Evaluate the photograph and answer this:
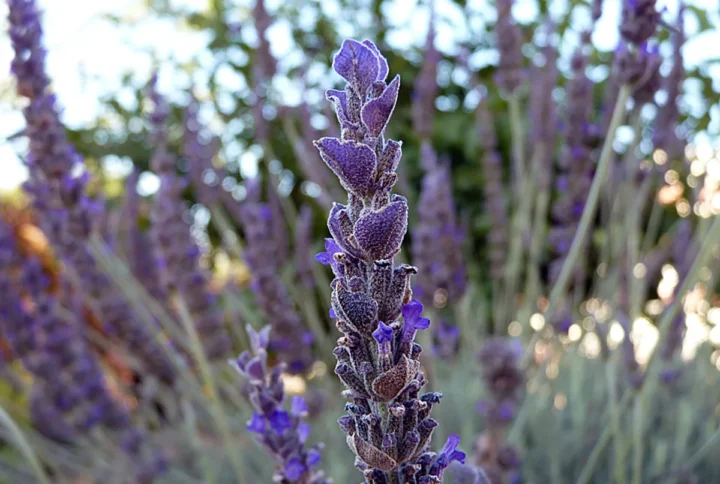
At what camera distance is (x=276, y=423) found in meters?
0.81

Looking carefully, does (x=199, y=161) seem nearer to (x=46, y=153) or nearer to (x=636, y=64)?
(x=46, y=153)

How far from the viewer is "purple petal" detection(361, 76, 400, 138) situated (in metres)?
0.51

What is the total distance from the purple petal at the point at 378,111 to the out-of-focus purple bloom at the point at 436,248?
1220mm

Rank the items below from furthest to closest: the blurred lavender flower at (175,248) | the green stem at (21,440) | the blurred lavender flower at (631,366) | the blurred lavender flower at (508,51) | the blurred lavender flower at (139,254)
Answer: the blurred lavender flower at (139,254), the blurred lavender flower at (508,51), the blurred lavender flower at (175,248), the blurred lavender flower at (631,366), the green stem at (21,440)

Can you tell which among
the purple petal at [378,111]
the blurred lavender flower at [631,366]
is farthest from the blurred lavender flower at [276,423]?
the blurred lavender flower at [631,366]

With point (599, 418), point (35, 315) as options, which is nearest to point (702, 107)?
point (599, 418)

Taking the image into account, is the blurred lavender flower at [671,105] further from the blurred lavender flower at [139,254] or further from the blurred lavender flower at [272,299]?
the blurred lavender flower at [139,254]

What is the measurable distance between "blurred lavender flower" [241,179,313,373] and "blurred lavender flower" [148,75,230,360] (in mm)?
195

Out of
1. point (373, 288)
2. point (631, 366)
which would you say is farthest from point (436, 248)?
point (373, 288)

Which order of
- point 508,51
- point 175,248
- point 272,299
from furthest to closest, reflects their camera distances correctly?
1. point 508,51
2. point 175,248
3. point 272,299

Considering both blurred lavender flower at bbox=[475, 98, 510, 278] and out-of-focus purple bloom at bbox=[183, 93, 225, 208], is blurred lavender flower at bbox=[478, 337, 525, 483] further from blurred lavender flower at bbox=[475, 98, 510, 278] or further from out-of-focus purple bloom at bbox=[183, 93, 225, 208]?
out-of-focus purple bloom at bbox=[183, 93, 225, 208]

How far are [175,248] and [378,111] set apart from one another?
1444mm

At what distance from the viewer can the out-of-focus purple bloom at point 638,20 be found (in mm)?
1242

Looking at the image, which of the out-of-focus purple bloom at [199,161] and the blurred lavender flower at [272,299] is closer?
the blurred lavender flower at [272,299]
